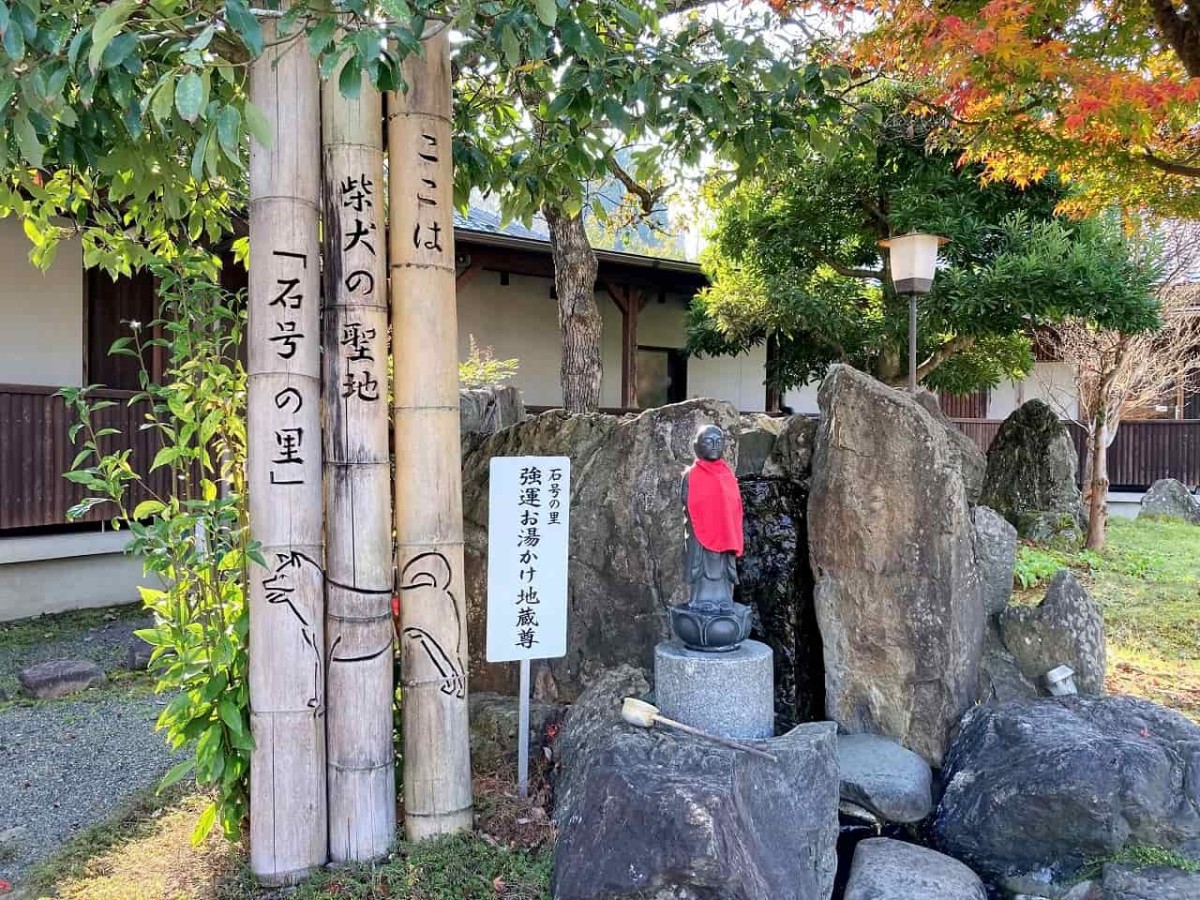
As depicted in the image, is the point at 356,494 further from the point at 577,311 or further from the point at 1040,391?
the point at 1040,391

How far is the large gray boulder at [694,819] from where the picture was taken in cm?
290

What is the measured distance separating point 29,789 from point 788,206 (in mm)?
9550

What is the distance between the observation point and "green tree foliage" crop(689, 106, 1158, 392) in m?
8.72

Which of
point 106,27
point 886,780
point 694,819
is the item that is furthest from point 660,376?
point 106,27

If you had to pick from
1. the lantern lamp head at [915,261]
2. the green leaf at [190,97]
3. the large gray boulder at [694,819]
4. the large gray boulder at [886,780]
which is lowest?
the large gray boulder at [886,780]

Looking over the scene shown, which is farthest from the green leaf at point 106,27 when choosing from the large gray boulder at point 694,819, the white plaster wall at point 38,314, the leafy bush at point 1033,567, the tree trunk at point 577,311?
the leafy bush at point 1033,567

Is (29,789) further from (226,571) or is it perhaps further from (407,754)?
(407,754)

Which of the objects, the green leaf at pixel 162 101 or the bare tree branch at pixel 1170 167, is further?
the bare tree branch at pixel 1170 167

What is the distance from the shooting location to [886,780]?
13.3 feet

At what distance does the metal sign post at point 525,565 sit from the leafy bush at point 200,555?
112 cm

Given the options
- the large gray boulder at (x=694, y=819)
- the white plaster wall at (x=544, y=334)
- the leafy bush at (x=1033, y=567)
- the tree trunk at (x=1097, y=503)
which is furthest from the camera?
the white plaster wall at (x=544, y=334)

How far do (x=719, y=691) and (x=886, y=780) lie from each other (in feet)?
3.77

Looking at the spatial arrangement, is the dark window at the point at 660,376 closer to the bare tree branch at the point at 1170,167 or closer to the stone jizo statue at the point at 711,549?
the bare tree branch at the point at 1170,167

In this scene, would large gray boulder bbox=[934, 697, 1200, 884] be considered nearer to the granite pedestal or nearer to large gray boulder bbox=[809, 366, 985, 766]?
large gray boulder bbox=[809, 366, 985, 766]
